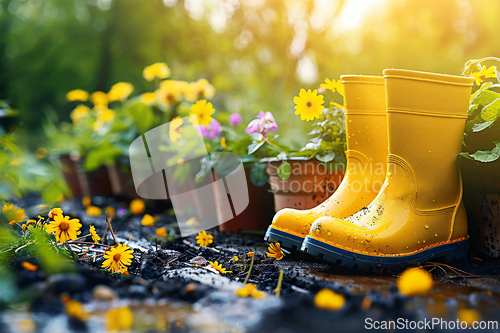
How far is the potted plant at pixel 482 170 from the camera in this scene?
1.08 meters

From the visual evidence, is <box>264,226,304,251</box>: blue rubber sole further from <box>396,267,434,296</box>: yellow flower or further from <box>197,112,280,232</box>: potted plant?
<box>396,267,434,296</box>: yellow flower

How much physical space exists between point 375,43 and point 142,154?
4.37 metres

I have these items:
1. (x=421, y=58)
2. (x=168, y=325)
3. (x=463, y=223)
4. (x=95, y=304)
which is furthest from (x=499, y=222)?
(x=421, y=58)

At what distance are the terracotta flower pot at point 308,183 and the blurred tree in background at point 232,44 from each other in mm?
2062

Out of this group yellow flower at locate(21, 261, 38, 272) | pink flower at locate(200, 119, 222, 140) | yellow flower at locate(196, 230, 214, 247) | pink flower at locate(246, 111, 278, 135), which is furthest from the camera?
pink flower at locate(200, 119, 222, 140)

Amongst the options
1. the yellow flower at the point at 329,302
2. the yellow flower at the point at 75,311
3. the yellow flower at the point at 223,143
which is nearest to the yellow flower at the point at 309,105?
the yellow flower at the point at 223,143

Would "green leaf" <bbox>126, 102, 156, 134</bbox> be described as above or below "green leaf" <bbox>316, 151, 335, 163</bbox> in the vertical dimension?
above

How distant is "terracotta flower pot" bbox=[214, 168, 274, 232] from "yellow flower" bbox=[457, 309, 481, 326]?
1124mm

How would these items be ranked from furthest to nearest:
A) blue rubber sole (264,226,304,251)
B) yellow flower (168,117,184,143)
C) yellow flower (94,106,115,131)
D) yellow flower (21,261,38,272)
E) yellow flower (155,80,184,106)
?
yellow flower (94,106,115,131)
yellow flower (155,80,184,106)
yellow flower (168,117,184,143)
blue rubber sole (264,226,304,251)
yellow flower (21,261,38,272)

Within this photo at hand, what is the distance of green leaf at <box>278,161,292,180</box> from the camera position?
1.40m

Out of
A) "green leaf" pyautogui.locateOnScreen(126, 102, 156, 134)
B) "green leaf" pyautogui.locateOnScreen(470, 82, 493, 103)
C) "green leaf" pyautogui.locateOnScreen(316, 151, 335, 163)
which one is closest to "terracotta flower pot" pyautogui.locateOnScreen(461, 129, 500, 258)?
"green leaf" pyautogui.locateOnScreen(470, 82, 493, 103)

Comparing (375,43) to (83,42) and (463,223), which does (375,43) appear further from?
(83,42)

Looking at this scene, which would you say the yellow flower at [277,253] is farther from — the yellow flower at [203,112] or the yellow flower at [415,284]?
the yellow flower at [203,112]

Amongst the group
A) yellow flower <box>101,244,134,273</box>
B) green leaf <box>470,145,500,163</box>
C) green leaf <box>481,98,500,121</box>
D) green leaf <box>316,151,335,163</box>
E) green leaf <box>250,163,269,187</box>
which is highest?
green leaf <box>481,98,500,121</box>
